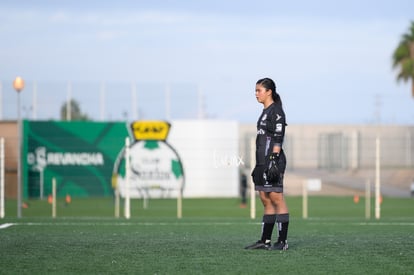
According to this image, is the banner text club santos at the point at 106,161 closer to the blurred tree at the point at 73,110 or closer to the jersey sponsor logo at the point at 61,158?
the jersey sponsor logo at the point at 61,158

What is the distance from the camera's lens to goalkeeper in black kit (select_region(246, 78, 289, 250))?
9.70 metres

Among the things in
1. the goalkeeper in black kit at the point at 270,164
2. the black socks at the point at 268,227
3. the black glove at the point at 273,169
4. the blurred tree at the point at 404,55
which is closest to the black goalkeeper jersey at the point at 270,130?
the goalkeeper in black kit at the point at 270,164

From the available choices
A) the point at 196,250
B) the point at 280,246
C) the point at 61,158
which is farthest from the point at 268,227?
the point at 61,158

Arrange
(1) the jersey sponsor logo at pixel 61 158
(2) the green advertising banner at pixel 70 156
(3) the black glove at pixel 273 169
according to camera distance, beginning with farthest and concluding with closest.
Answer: (1) the jersey sponsor logo at pixel 61 158 → (2) the green advertising banner at pixel 70 156 → (3) the black glove at pixel 273 169

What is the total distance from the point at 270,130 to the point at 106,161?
26137 mm

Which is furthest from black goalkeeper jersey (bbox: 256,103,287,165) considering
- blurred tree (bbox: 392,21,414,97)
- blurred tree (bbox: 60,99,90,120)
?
blurred tree (bbox: 392,21,414,97)

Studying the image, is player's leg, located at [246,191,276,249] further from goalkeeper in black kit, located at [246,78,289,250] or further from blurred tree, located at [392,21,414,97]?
blurred tree, located at [392,21,414,97]

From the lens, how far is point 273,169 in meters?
9.63

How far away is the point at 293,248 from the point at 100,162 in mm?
26160

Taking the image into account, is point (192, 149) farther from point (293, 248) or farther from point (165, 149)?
Answer: point (293, 248)

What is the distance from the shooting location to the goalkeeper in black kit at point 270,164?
9.70m

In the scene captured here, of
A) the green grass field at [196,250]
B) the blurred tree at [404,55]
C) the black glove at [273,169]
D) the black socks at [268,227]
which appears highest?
the blurred tree at [404,55]

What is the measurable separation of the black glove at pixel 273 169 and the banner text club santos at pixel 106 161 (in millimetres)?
24792

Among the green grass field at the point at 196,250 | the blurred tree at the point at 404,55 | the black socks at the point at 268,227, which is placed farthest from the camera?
the blurred tree at the point at 404,55
